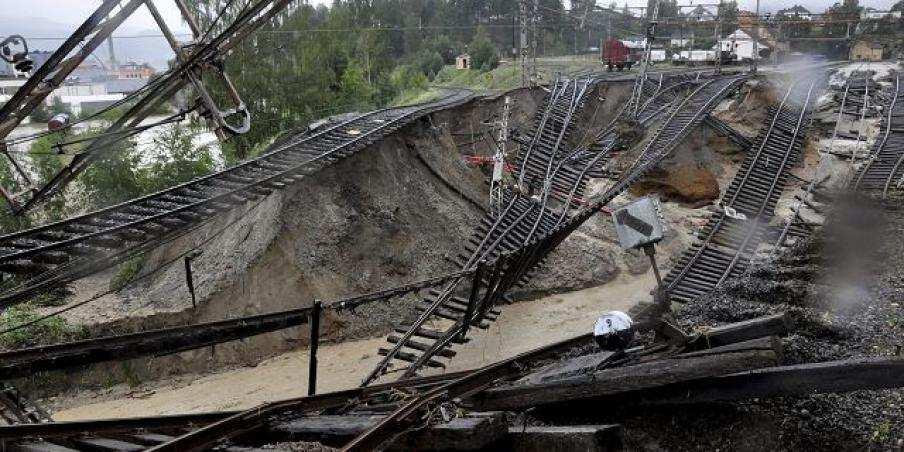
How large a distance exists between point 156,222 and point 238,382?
14.2ft

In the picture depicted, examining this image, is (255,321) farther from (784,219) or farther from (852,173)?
(852,173)

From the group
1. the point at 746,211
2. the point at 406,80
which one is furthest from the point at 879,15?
the point at 746,211

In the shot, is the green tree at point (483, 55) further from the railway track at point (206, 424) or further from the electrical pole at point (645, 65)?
the railway track at point (206, 424)

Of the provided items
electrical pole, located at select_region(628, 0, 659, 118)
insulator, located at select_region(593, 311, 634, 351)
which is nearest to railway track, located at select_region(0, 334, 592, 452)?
insulator, located at select_region(593, 311, 634, 351)

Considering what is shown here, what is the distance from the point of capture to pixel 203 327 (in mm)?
6320

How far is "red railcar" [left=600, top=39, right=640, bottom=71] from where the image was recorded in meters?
38.8

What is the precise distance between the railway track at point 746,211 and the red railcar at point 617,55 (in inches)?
447

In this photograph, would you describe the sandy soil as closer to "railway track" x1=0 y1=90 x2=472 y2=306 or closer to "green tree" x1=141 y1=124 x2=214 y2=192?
"railway track" x1=0 y1=90 x2=472 y2=306

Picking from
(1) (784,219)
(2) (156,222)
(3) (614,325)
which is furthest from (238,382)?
(1) (784,219)

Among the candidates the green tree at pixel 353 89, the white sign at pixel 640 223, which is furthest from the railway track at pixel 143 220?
the green tree at pixel 353 89

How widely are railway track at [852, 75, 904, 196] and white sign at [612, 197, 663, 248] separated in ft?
41.2

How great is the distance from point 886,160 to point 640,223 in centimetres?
1586

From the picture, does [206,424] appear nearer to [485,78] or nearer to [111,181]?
[111,181]

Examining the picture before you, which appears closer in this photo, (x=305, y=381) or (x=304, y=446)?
(x=304, y=446)
